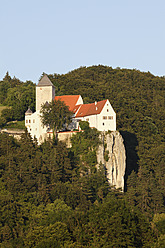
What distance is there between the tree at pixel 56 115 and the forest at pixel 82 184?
8.02 feet

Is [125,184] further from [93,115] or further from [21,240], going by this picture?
[21,240]

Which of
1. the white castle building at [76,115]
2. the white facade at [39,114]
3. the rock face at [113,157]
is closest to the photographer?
the rock face at [113,157]

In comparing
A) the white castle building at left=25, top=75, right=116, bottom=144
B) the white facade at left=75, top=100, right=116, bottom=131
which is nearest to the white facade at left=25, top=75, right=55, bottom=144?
the white castle building at left=25, top=75, right=116, bottom=144

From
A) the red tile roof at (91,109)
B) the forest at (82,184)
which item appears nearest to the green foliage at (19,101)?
the forest at (82,184)

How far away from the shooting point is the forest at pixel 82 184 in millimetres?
59250

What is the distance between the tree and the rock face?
533 centimetres

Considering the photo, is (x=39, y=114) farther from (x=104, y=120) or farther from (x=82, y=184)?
(x=82, y=184)

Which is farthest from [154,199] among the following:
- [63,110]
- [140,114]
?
[140,114]

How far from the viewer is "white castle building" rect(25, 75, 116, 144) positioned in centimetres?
7994

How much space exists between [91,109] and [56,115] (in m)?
5.41

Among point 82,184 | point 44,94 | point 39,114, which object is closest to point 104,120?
point 39,114

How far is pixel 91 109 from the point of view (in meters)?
82.1

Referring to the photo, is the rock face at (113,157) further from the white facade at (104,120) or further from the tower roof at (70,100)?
the tower roof at (70,100)

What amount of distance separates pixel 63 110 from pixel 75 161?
6742 mm
